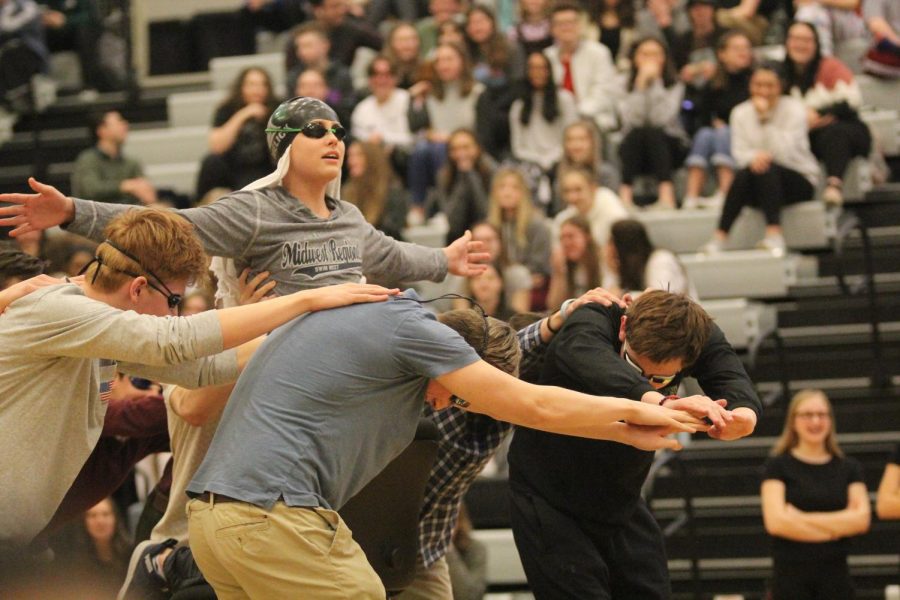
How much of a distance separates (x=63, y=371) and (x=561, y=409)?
1.34 metres

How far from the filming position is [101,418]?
440cm

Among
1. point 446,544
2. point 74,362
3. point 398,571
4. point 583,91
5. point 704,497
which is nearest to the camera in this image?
point 74,362

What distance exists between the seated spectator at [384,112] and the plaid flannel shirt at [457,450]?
5.14 metres

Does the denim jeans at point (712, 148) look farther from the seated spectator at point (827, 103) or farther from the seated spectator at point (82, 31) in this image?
the seated spectator at point (82, 31)

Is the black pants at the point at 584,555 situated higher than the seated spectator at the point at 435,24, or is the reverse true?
the seated spectator at the point at 435,24

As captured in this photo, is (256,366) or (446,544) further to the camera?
(446,544)

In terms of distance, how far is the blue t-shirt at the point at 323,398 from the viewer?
3904mm

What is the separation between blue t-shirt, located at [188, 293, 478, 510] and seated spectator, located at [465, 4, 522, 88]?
650cm

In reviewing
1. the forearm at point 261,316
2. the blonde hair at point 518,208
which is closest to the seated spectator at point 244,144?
the blonde hair at point 518,208

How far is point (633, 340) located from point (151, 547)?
1606 millimetres

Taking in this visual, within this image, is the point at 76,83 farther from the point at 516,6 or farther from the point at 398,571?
the point at 398,571

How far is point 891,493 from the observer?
23.3 feet

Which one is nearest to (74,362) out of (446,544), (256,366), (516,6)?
(256,366)

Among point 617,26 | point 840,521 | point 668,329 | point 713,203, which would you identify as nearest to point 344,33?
point 617,26
